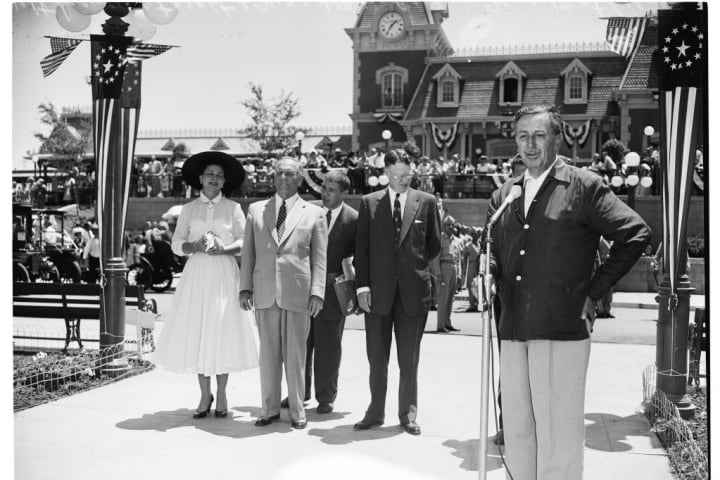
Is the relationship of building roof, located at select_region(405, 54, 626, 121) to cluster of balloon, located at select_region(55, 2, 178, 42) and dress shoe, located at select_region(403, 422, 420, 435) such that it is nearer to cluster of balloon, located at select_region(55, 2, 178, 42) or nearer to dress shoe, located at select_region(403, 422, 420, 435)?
cluster of balloon, located at select_region(55, 2, 178, 42)

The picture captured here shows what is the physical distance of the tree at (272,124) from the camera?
63.4ft

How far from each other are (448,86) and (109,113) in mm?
15313

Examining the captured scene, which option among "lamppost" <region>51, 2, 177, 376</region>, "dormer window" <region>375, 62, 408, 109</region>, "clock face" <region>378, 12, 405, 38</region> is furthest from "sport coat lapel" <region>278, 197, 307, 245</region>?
"dormer window" <region>375, 62, 408, 109</region>

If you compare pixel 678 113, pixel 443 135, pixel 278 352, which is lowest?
pixel 278 352

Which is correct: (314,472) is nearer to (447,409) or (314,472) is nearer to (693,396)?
(447,409)

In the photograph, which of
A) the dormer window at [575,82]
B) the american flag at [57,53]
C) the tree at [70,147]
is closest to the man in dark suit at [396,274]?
the american flag at [57,53]

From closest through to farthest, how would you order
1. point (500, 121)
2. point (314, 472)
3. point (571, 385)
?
1. point (571, 385)
2. point (314, 472)
3. point (500, 121)

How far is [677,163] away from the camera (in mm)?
5332

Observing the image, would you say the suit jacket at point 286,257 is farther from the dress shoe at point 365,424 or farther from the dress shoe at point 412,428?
the dress shoe at point 412,428

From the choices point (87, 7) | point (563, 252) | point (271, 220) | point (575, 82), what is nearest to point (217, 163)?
point (271, 220)

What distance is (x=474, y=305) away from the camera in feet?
44.8

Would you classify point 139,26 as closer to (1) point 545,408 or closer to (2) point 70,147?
(1) point 545,408

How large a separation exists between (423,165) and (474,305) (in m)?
6.76

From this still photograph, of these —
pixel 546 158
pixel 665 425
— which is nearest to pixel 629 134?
pixel 665 425
